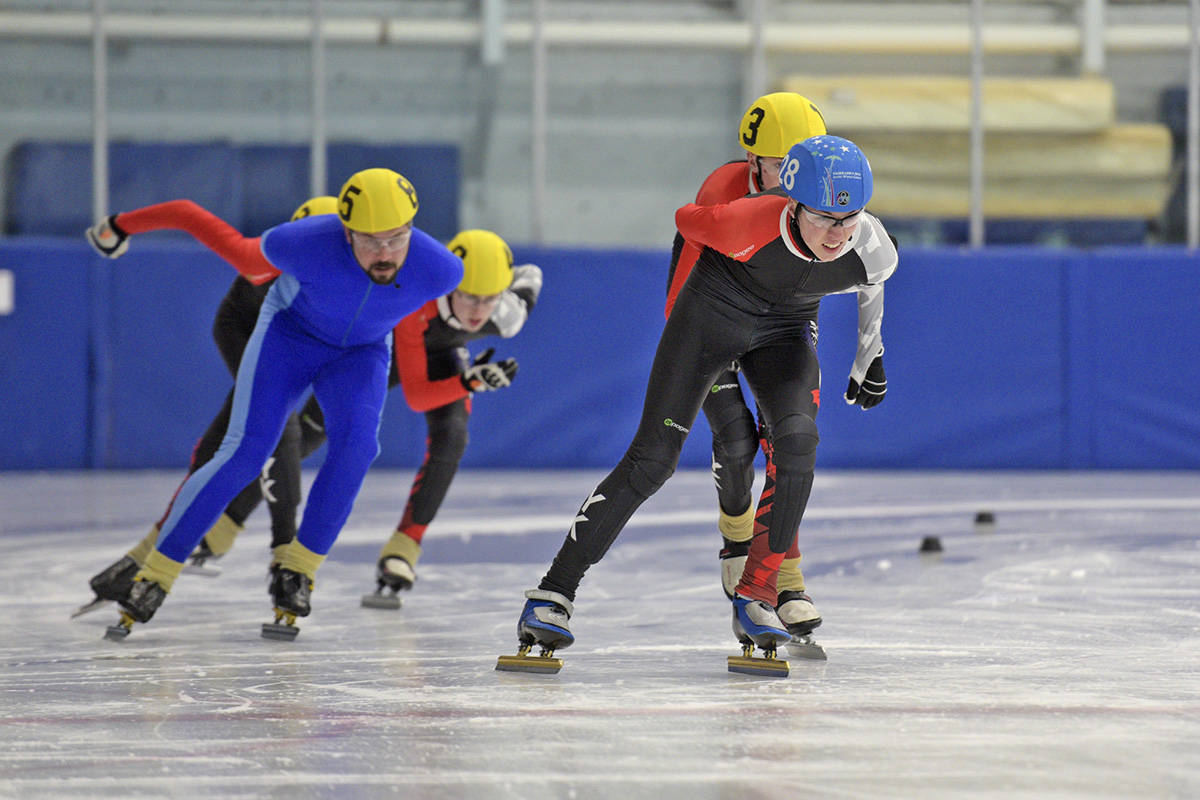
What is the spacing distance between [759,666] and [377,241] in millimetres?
1509

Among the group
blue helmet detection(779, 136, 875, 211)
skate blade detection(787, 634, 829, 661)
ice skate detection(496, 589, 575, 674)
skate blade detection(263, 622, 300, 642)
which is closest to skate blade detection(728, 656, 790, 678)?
skate blade detection(787, 634, 829, 661)

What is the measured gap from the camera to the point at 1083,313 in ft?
30.8

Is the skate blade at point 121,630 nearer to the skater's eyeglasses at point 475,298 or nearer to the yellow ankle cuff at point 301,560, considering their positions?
the yellow ankle cuff at point 301,560

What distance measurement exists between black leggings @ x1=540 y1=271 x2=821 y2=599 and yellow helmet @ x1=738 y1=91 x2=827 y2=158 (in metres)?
0.43

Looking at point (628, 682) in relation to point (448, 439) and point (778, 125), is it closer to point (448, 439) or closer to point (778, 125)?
point (778, 125)

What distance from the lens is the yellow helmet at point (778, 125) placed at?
3.75 meters

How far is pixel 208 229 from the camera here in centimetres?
420

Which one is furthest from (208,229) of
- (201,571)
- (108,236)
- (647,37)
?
(647,37)

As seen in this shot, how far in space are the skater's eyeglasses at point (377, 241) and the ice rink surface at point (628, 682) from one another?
1051mm

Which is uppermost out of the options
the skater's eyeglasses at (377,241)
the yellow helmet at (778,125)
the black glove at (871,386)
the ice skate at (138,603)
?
the yellow helmet at (778,125)

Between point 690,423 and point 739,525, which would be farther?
point 739,525

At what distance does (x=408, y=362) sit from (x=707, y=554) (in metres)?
1.57

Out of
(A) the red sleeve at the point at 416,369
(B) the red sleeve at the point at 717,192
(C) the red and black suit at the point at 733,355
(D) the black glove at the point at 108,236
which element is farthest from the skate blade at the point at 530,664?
(D) the black glove at the point at 108,236

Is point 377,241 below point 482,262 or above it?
above
